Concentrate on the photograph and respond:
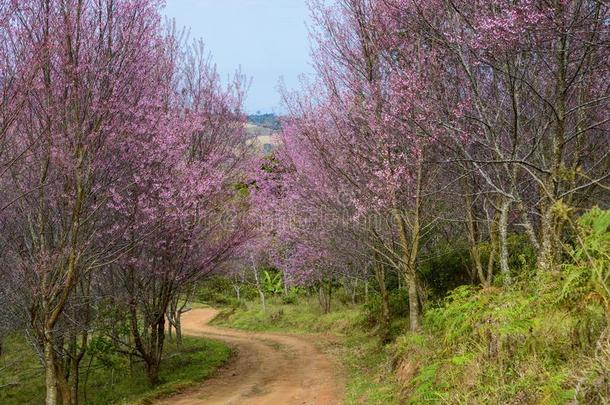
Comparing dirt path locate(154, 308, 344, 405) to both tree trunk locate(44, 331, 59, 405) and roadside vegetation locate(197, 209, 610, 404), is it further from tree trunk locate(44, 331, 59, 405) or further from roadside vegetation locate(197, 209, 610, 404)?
tree trunk locate(44, 331, 59, 405)

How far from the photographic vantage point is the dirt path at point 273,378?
33.5 feet

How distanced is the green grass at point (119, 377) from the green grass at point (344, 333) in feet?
13.6

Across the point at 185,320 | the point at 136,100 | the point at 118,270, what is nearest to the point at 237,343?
the point at 118,270

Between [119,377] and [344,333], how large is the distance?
29.9 feet

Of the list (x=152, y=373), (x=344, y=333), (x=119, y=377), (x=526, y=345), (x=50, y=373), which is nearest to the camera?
(x=526, y=345)

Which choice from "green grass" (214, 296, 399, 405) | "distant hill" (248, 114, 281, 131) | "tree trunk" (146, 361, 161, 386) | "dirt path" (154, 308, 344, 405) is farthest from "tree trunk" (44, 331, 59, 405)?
"distant hill" (248, 114, 281, 131)

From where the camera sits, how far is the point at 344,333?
835 inches

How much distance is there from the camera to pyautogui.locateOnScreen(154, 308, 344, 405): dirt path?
33.5 feet

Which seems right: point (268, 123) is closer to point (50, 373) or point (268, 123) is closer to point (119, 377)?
point (119, 377)

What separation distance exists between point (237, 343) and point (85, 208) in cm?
1350

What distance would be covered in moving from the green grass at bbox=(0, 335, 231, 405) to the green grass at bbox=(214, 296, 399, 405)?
13.6 feet

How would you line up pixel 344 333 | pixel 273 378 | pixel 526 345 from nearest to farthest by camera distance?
pixel 526 345
pixel 273 378
pixel 344 333

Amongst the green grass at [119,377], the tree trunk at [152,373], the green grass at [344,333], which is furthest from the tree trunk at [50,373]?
the green grass at [344,333]

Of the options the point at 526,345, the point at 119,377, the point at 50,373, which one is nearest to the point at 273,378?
the point at 50,373
